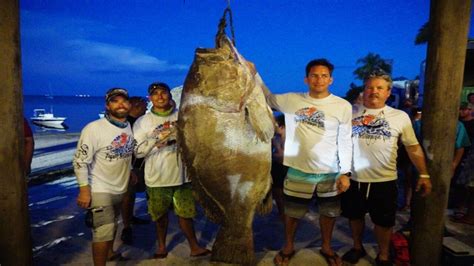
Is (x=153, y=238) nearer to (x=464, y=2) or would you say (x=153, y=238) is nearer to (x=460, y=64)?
(x=460, y=64)

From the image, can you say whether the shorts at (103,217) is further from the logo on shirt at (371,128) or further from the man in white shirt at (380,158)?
the logo on shirt at (371,128)

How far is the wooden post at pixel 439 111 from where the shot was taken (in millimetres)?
3514

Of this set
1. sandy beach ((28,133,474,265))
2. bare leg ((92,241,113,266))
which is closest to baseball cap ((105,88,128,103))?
bare leg ((92,241,113,266))

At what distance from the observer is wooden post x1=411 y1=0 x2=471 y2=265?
Result: 351 cm

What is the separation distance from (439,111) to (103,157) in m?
3.63

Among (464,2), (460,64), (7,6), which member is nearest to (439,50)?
(460,64)

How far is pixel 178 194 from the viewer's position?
13.6ft

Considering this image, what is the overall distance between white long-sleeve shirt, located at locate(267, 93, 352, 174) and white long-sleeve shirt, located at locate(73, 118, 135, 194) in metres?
1.73

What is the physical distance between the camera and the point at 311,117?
3676 mm

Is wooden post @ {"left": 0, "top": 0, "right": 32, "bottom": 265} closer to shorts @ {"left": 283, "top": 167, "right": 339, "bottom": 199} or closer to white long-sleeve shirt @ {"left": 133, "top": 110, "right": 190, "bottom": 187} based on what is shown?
white long-sleeve shirt @ {"left": 133, "top": 110, "right": 190, "bottom": 187}

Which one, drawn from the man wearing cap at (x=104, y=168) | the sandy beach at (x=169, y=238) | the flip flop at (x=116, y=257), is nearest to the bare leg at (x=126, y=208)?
the sandy beach at (x=169, y=238)

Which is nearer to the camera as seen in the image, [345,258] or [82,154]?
[82,154]

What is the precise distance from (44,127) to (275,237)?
42212 mm

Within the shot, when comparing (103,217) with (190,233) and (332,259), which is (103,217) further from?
(332,259)
